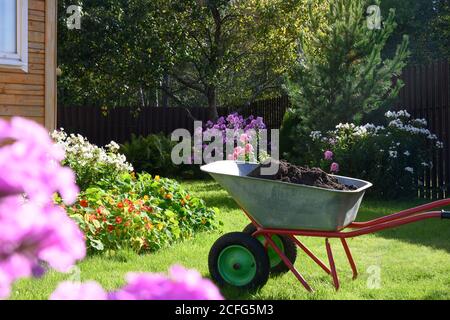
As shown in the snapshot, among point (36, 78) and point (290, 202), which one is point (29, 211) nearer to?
point (290, 202)

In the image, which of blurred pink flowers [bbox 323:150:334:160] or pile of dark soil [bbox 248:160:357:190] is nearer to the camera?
pile of dark soil [bbox 248:160:357:190]

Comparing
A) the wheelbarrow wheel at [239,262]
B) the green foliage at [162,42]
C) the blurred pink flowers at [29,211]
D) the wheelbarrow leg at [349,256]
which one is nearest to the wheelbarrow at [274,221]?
the wheelbarrow wheel at [239,262]

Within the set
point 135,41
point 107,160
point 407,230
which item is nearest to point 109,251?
point 107,160

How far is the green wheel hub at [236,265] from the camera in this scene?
11.4 ft

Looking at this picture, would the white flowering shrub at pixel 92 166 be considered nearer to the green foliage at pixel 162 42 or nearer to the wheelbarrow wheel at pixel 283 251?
the wheelbarrow wheel at pixel 283 251

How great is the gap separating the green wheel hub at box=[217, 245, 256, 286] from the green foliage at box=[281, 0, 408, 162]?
19.9ft

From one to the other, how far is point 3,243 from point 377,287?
336cm

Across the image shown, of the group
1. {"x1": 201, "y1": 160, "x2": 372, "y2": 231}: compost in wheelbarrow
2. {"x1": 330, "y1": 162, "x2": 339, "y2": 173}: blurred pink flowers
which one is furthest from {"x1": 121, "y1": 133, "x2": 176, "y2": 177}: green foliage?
{"x1": 201, "y1": 160, "x2": 372, "y2": 231}: compost in wheelbarrow

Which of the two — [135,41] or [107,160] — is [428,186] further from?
[135,41]

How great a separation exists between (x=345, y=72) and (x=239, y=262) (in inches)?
253

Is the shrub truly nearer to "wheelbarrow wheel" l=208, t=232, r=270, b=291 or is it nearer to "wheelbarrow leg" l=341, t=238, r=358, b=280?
"wheelbarrow wheel" l=208, t=232, r=270, b=291

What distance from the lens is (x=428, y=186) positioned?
29.1 feet

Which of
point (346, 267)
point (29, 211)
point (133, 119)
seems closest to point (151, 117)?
point (133, 119)

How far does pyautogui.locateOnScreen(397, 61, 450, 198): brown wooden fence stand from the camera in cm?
865
